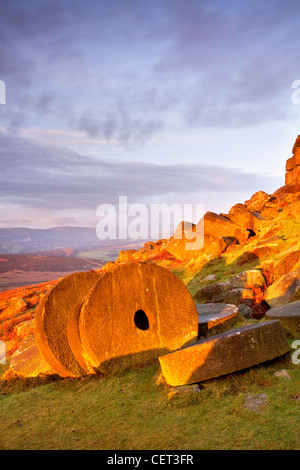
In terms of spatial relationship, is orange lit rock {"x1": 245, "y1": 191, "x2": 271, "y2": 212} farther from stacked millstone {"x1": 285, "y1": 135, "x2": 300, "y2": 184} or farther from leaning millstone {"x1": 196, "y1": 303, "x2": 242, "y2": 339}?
leaning millstone {"x1": 196, "y1": 303, "x2": 242, "y2": 339}

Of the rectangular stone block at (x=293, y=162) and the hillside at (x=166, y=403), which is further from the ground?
the rectangular stone block at (x=293, y=162)

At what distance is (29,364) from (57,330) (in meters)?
2.01

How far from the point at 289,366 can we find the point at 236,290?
18.1ft

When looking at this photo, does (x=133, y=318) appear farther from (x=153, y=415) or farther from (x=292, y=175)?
(x=292, y=175)

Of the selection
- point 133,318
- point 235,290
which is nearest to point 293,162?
point 235,290

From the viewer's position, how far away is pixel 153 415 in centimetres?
497

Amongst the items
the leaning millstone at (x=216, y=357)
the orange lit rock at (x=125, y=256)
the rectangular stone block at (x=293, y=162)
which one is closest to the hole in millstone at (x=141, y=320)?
the leaning millstone at (x=216, y=357)

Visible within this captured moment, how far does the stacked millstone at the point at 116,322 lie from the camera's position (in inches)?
260

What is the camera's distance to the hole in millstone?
7423 millimetres

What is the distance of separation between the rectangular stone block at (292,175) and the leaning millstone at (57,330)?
34891mm

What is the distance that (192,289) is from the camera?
15.1 m

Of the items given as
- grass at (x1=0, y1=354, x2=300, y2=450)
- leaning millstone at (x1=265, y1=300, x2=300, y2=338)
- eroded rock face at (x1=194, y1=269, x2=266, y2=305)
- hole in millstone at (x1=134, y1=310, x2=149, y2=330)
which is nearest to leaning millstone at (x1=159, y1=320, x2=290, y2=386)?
grass at (x1=0, y1=354, x2=300, y2=450)

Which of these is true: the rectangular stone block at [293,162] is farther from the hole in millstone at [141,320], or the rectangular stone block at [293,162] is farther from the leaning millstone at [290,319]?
the hole in millstone at [141,320]
